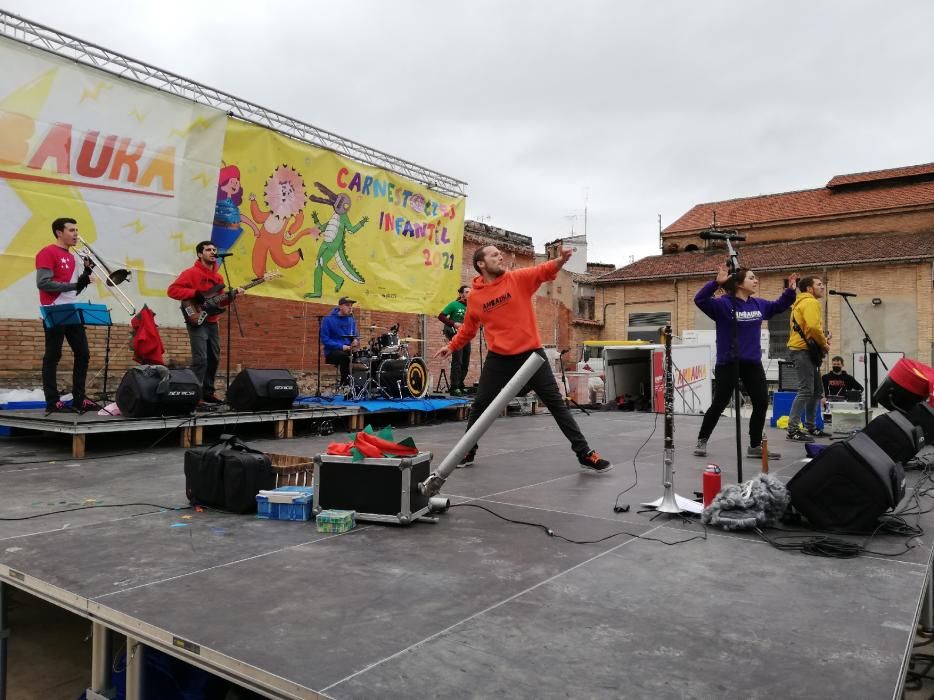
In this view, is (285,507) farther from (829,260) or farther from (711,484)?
(829,260)

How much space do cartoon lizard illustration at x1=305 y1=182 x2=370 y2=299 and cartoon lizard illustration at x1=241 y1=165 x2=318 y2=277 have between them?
0.25 metres

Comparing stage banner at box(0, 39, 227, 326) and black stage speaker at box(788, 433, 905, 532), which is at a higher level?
stage banner at box(0, 39, 227, 326)

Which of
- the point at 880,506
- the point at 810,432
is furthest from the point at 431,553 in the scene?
the point at 810,432

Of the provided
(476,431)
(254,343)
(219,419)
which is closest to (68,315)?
(219,419)

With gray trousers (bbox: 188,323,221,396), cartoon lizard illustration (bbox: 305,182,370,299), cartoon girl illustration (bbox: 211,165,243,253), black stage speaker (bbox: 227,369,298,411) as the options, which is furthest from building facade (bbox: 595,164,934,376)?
gray trousers (bbox: 188,323,221,396)

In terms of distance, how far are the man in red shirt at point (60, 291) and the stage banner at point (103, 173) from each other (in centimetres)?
58

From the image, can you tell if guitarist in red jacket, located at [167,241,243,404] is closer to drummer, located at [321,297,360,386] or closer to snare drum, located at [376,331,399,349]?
drummer, located at [321,297,360,386]

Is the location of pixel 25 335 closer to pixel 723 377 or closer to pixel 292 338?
pixel 292 338

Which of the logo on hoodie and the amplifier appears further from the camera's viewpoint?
the logo on hoodie

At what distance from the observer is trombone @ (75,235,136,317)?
7.40m

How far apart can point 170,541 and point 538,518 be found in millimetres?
1978

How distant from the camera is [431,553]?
3133 mm

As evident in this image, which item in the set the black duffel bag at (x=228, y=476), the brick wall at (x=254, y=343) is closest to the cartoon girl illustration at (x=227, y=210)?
the brick wall at (x=254, y=343)

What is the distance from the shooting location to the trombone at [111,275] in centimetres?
740
